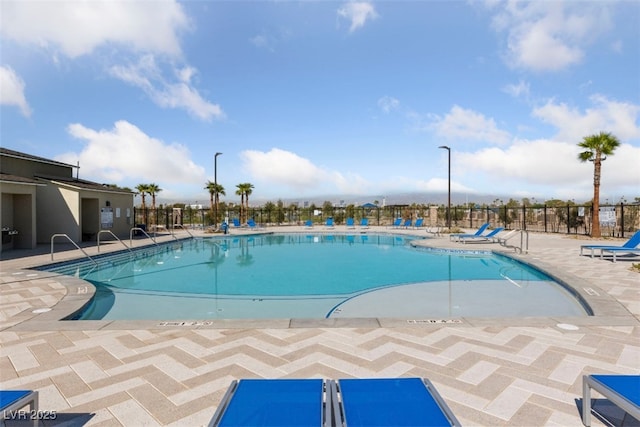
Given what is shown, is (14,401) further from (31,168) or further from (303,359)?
(31,168)

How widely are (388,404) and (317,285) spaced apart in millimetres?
6333

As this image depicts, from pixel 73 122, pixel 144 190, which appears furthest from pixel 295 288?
pixel 144 190

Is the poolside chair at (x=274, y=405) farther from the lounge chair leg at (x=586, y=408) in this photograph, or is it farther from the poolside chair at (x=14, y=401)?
the lounge chair leg at (x=586, y=408)

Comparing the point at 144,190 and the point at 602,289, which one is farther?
the point at 144,190

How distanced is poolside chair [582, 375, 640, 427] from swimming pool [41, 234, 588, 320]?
2652 millimetres

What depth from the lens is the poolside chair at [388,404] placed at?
5.28 ft

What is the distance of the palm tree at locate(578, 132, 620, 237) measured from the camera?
14.8 metres

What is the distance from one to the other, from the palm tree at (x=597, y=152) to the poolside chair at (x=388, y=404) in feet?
59.5

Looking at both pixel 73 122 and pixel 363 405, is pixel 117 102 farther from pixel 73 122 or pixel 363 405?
pixel 363 405

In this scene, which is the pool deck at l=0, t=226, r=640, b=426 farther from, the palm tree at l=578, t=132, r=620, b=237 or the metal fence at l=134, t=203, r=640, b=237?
the metal fence at l=134, t=203, r=640, b=237

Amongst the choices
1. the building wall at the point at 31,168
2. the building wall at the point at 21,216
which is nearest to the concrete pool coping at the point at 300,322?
the building wall at the point at 21,216

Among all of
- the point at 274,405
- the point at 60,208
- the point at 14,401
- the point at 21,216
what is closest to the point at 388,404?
the point at 274,405

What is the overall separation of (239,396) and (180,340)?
6.94ft

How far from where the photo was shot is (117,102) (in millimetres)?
15086
